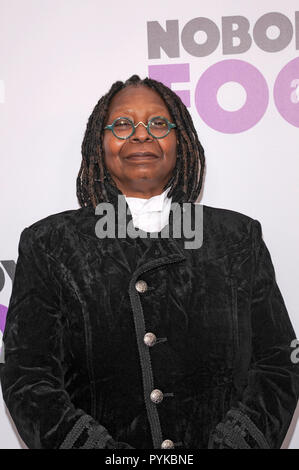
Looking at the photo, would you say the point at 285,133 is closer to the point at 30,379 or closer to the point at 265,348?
the point at 265,348

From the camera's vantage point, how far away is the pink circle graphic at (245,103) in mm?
1725

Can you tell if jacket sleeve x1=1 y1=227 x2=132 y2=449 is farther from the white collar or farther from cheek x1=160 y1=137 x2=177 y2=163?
cheek x1=160 y1=137 x2=177 y2=163

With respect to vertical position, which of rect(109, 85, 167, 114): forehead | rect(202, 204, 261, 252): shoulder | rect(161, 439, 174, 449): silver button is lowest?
rect(161, 439, 174, 449): silver button


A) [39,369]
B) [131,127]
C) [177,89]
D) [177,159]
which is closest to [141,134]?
[131,127]

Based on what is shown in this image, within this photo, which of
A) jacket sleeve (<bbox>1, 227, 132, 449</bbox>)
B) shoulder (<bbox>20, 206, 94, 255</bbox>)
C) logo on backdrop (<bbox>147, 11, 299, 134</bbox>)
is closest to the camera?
jacket sleeve (<bbox>1, 227, 132, 449</bbox>)

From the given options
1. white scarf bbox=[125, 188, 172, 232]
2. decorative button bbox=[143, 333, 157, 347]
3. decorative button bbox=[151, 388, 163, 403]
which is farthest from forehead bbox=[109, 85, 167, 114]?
decorative button bbox=[151, 388, 163, 403]

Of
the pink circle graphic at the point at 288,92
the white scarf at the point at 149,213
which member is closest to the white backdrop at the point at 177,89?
the pink circle graphic at the point at 288,92

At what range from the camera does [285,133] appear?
67.8 inches

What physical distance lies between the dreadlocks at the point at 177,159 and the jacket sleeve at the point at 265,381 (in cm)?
22

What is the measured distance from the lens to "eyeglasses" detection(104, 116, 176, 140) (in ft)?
4.53

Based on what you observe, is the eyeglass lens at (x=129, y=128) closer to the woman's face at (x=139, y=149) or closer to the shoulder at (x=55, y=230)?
the woman's face at (x=139, y=149)

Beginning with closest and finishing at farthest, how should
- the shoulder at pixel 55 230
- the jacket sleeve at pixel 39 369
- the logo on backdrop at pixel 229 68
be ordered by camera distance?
the jacket sleeve at pixel 39 369
the shoulder at pixel 55 230
the logo on backdrop at pixel 229 68

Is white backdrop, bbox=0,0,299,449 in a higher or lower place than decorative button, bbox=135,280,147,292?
higher
